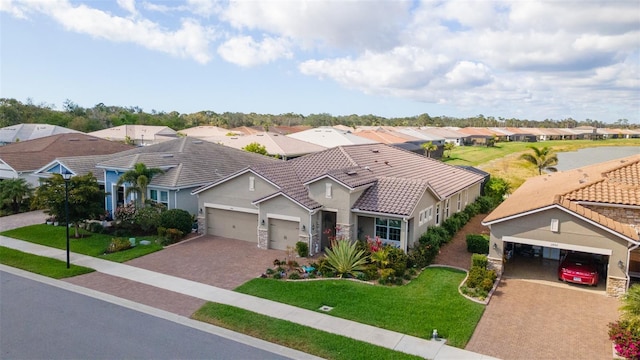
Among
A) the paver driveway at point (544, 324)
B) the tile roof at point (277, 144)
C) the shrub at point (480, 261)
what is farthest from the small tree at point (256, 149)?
the paver driveway at point (544, 324)

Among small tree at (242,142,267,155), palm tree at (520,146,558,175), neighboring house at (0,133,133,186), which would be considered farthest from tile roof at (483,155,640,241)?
neighboring house at (0,133,133,186)

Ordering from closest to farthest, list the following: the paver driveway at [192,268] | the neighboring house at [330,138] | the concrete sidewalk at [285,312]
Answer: the concrete sidewalk at [285,312] < the paver driveway at [192,268] < the neighboring house at [330,138]

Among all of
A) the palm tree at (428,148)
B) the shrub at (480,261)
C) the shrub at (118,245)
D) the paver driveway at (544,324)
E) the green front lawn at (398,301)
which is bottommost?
the paver driveway at (544,324)

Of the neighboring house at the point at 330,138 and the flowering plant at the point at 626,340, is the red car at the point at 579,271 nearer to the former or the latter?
the flowering plant at the point at 626,340

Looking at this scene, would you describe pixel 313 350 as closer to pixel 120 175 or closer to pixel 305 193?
pixel 305 193

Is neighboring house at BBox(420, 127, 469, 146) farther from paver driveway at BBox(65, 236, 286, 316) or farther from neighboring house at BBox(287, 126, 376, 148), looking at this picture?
paver driveway at BBox(65, 236, 286, 316)

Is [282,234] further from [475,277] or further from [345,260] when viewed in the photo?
[475,277]

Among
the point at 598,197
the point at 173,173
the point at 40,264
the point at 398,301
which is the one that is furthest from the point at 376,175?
the point at 40,264
